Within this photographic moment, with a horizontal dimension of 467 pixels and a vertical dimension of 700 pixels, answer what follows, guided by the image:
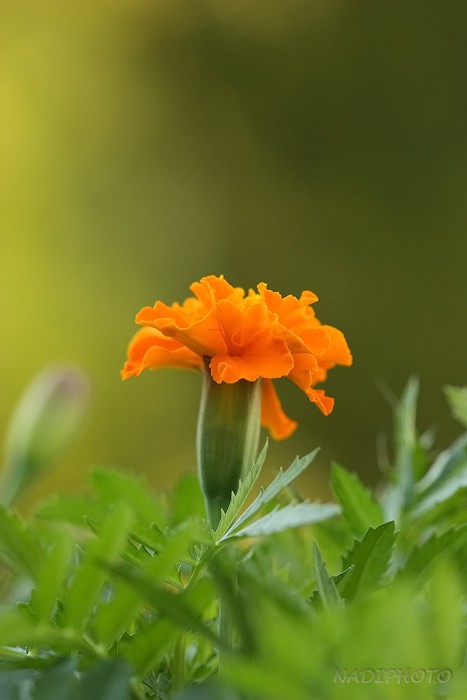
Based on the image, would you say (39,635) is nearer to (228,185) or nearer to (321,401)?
(321,401)

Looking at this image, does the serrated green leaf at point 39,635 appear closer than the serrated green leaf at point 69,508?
Yes

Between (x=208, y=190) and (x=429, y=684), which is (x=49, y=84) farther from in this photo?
(x=429, y=684)

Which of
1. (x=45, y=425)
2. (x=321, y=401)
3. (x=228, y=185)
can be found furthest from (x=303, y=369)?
(x=228, y=185)

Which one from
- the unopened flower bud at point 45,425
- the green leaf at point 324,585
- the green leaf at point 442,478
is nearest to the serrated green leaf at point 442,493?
the green leaf at point 442,478

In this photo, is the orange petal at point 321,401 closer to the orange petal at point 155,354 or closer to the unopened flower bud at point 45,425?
the orange petal at point 155,354

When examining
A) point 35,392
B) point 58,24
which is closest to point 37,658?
point 35,392
